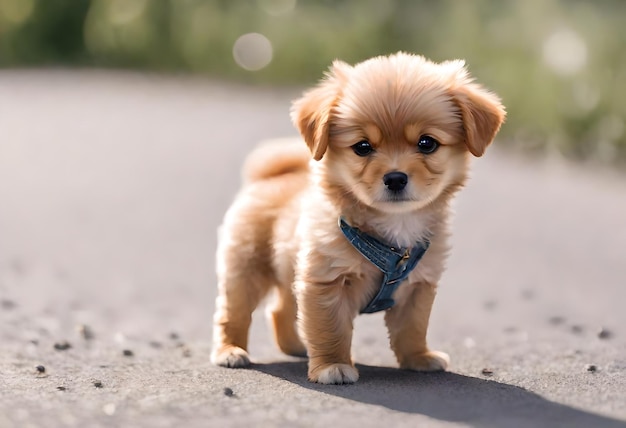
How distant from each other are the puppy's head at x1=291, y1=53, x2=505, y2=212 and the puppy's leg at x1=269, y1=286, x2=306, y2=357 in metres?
1.16

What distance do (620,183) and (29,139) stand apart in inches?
271

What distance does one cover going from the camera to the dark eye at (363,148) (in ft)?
13.9

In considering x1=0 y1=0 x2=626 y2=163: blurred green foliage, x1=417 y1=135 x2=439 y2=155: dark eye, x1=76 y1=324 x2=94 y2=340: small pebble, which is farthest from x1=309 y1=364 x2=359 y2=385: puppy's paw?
x1=0 y1=0 x2=626 y2=163: blurred green foliage

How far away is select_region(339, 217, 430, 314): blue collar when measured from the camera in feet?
14.4

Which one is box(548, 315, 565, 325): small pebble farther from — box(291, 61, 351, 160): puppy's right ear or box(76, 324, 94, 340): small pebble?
box(76, 324, 94, 340): small pebble

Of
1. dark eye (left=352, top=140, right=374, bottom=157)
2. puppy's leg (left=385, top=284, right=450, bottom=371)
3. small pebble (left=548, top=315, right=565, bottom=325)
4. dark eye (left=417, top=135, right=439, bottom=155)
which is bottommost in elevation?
small pebble (left=548, top=315, right=565, bottom=325)

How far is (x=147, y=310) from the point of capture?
6953 millimetres

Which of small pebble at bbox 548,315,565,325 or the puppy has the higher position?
the puppy

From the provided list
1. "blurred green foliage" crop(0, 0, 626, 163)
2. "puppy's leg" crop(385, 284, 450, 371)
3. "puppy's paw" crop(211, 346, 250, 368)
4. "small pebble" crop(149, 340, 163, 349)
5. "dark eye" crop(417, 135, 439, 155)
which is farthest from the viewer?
"blurred green foliage" crop(0, 0, 626, 163)

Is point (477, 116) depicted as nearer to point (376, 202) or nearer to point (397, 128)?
point (397, 128)

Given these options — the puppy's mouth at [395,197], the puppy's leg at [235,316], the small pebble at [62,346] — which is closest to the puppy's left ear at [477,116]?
the puppy's mouth at [395,197]

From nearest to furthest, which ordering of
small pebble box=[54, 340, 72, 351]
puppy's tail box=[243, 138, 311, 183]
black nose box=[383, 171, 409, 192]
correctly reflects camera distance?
black nose box=[383, 171, 409, 192]
puppy's tail box=[243, 138, 311, 183]
small pebble box=[54, 340, 72, 351]

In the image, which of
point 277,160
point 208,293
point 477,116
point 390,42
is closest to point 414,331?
point 477,116

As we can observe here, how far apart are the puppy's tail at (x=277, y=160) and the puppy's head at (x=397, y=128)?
791mm
